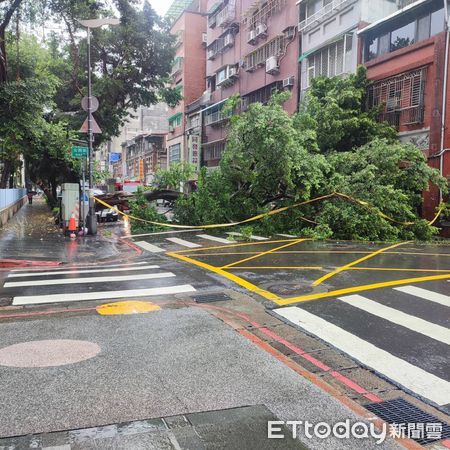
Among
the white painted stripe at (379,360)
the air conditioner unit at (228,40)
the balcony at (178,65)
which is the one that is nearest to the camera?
the white painted stripe at (379,360)

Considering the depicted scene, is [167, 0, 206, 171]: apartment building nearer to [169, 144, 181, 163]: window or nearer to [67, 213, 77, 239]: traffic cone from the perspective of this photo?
[169, 144, 181, 163]: window

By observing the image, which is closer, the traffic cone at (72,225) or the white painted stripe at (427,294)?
the white painted stripe at (427,294)

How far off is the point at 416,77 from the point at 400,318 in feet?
57.9

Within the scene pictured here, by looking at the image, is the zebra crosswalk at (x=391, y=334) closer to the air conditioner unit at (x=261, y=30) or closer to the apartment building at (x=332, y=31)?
the apartment building at (x=332, y=31)

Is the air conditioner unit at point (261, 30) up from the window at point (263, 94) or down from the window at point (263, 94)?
up

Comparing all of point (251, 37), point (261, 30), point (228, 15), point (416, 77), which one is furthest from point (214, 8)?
point (416, 77)

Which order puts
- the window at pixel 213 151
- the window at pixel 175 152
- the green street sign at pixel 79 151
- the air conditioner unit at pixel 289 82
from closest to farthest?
the green street sign at pixel 79 151 → the air conditioner unit at pixel 289 82 → the window at pixel 213 151 → the window at pixel 175 152

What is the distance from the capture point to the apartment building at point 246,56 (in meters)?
32.5

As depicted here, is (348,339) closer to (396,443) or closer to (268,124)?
(396,443)

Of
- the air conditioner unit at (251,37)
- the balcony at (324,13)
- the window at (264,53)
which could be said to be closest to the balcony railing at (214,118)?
the window at (264,53)

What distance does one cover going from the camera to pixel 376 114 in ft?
75.5

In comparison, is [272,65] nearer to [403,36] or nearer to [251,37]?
[251,37]

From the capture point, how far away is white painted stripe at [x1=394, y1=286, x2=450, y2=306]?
811 centimetres

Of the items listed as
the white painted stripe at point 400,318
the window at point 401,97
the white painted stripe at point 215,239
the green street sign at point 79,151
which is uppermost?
the window at point 401,97
